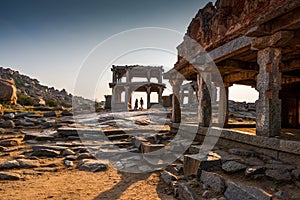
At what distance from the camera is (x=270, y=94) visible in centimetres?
436

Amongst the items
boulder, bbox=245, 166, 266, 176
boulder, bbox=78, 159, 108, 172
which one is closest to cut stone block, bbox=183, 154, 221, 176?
boulder, bbox=245, 166, 266, 176

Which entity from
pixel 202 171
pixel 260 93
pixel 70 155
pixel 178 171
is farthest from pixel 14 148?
pixel 260 93

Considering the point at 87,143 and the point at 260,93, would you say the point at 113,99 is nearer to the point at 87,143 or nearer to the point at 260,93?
the point at 87,143

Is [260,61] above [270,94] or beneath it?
above

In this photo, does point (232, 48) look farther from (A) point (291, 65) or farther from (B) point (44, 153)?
(B) point (44, 153)

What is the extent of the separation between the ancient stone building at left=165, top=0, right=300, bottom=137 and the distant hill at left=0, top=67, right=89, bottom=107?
2026 cm

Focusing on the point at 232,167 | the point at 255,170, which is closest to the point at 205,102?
the point at 232,167

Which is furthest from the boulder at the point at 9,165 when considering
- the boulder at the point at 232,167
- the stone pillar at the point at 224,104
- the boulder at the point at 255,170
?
the stone pillar at the point at 224,104

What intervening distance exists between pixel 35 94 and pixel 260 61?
43.1 metres

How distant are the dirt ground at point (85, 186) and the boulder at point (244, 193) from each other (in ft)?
3.38

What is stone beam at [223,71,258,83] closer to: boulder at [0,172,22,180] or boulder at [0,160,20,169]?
boulder at [0,172,22,180]

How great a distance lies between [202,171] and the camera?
3.87 metres

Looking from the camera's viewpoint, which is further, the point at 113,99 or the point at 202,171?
the point at 113,99

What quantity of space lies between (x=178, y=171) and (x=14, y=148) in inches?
220
